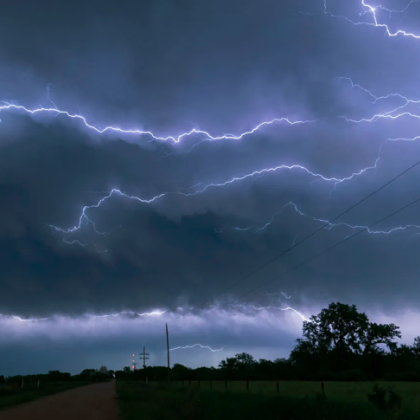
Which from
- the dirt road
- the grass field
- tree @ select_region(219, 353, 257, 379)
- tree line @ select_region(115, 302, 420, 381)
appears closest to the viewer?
the dirt road

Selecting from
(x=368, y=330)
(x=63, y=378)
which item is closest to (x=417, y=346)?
(x=368, y=330)

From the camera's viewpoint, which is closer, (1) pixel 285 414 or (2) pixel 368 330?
(1) pixel 285 414

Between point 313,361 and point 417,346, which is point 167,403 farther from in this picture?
point 417,346

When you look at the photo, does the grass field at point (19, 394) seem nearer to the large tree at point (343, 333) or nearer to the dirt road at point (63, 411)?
the dirt road at point (63, 411)

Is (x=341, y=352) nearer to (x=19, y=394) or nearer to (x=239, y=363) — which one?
(x=239, y=363)

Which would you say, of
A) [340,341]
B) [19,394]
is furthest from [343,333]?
[19,394]

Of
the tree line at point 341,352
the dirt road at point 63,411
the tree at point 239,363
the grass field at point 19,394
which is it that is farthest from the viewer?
the tree at point 239,363

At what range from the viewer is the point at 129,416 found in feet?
36.4

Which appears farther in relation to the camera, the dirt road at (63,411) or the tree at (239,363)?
the tree at (239,363)

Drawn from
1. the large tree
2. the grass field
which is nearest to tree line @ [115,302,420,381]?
the large tree

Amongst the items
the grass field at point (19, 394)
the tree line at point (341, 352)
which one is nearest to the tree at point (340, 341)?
the tree line at point (341, 352)

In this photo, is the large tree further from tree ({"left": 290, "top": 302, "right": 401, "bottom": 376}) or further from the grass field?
the grass field

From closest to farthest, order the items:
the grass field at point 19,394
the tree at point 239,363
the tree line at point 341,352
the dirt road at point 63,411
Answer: the dirt road at point 63,411 < the grass field at point 19,394 < the tree line at point 341,352 < the tree at point 239,363

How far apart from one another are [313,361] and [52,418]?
165ft
